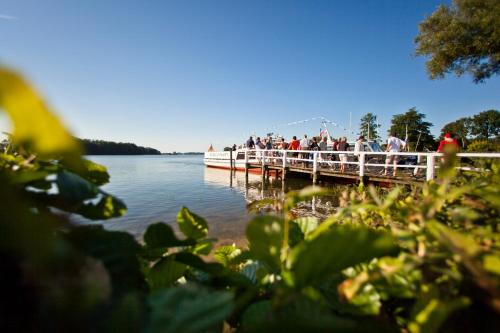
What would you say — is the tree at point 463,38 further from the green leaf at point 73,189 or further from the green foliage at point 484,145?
the green leaf at point 73,189

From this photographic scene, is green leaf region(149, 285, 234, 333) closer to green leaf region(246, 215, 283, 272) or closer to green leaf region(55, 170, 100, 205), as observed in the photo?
green leaf region(246, 215, 283, 272)

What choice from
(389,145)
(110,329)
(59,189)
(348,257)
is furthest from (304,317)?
(389,145)

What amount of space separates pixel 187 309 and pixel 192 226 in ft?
1.38

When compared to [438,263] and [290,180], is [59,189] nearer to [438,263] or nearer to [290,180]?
[438,263]

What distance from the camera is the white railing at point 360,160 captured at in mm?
8523

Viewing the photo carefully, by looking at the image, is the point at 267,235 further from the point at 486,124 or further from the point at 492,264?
the point at 486,124

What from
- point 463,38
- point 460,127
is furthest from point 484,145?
point 460,127

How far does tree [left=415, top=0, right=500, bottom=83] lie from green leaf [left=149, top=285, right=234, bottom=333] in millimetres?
15477

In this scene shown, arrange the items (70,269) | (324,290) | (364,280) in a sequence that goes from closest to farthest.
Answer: (70,269) → (364,280) → (324,290)

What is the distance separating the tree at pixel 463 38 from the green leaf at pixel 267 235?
15.3 metres

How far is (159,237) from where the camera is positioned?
2.03 ft

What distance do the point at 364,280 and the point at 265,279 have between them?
0.74 ft

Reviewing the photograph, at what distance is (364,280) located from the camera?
439 mm

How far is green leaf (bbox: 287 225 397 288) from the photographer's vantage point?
38cm
